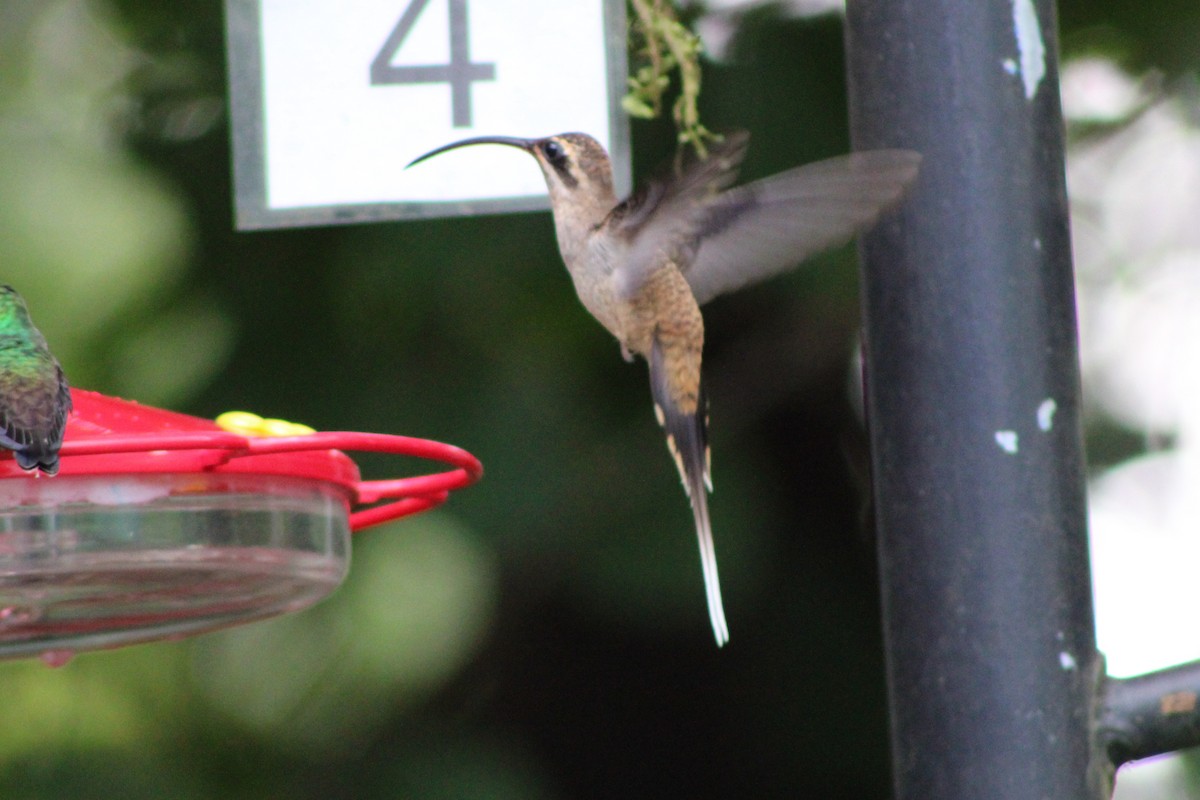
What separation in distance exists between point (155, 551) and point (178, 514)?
0.05 metres

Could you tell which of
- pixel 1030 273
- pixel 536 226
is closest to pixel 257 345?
pixel 536 226

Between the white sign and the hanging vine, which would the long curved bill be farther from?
the hanging vine

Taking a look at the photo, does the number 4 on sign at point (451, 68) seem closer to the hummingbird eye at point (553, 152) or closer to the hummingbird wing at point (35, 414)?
the hummingbird eye at point (553, 152)

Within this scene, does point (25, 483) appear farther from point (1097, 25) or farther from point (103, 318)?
point (1097, 25)

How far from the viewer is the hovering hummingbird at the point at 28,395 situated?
166 centimetres

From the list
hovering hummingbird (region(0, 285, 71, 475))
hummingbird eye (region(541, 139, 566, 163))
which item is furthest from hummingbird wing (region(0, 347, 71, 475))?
hummingbird eye (region(541, 139, 566, 163))

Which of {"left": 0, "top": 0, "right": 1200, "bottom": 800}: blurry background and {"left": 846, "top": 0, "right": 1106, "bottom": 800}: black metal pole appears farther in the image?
{"left": 0, "top": 0, "right": 1200, "bottom": 800}: blurry background

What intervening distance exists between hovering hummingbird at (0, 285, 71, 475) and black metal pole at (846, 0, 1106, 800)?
2.80ft

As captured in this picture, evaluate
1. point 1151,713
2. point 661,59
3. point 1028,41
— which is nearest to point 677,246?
point 661,59

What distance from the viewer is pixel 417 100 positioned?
256 centimetres

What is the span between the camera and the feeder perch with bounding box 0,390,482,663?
1751 millimetres

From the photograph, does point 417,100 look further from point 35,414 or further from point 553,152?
point 35,414

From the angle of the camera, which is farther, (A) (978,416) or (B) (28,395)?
(B) (28,395)


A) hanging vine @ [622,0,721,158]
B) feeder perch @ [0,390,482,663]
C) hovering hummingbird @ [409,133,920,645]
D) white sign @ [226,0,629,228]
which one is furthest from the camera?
hanging vine @ [622,0,721,158]
